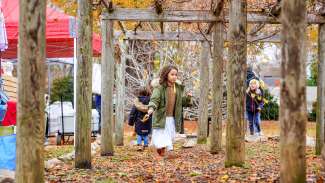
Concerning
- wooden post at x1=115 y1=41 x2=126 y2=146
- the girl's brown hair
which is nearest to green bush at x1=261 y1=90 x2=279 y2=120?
wooden post at x1=115 y1=41 x2=126 y2=146

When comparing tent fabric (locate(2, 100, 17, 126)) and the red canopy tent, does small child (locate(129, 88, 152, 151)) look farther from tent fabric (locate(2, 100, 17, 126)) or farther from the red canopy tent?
tent fabric (locate(2, 100, 17, 126))

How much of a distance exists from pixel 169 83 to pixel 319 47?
287cm

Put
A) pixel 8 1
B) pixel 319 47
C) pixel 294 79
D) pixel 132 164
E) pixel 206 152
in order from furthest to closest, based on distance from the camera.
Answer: pixel 8 1 < pixel 206 152 < pixel 319 47 < pixel 132 164 < pixel 294 79

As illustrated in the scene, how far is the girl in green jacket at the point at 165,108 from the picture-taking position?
11.5 metres

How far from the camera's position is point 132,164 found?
10.1 m

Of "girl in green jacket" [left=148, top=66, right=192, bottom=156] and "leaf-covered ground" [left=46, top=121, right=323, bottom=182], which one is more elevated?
"girl in green jacket" [left=148, top=66, right=192, bottom=156]

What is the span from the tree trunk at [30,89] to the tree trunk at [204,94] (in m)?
9.74

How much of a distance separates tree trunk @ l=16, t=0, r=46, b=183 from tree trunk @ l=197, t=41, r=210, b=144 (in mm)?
9741

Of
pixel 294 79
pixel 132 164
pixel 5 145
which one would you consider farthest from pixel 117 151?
pixel 294 79

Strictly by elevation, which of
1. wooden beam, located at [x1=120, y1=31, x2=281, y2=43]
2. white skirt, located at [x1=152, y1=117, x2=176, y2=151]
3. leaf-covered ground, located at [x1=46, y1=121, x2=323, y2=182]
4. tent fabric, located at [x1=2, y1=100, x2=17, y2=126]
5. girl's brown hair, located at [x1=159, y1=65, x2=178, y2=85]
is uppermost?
wooden beam, located at [x1=120, y1=31, x2=281, y2=43]

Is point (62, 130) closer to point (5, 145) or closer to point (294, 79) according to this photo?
point (5, 145)

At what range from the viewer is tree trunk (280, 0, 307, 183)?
4.70m

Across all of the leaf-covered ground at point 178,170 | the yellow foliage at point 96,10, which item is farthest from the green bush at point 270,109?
the leaf-covered ground at point 178,170

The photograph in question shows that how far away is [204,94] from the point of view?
15062 mm
